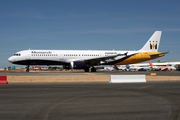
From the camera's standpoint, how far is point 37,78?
19.4m

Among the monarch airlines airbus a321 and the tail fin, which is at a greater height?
the tail fin

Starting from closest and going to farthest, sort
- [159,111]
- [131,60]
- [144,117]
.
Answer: [144,117] → [159,111] → [131,60]

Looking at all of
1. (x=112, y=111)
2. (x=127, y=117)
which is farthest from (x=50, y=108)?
(x=127, y=117)

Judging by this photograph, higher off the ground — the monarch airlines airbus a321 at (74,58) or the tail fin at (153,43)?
the tail fin at (153,43)

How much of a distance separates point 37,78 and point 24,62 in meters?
18.0

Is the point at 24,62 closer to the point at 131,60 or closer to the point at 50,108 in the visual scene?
the point at 131,60

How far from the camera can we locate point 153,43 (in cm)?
4309

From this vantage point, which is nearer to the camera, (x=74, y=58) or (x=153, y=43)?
(x=74, y=58)

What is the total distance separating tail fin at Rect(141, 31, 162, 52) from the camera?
141 feet

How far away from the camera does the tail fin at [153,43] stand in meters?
42.9

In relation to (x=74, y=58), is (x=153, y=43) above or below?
above

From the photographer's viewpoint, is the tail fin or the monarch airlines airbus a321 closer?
the monarch airlines airbus a321

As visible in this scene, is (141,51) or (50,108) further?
(141,51)

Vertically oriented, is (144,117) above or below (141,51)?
below
